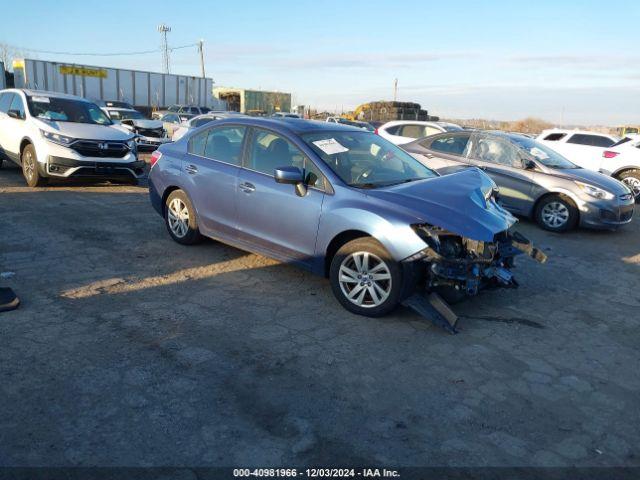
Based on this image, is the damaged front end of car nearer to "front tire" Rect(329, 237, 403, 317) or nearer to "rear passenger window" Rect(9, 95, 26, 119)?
"front tire" Rect(329, 237, 403, 317)

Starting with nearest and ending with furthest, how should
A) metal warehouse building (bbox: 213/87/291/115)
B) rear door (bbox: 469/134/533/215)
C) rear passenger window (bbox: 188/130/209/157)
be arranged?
rear passenger window (bbox: 188/130/209/157), rear door (bbox: 469/134/533/215), metal warehouse building (bbox: 213/87/291/115)

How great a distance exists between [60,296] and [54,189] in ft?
19.4

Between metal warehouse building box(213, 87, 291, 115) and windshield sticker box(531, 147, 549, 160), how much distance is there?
44596mm

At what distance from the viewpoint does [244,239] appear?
5551mm

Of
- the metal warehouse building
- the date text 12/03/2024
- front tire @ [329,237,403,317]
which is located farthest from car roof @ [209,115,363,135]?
the metal warehouse building

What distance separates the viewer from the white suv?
367 inches

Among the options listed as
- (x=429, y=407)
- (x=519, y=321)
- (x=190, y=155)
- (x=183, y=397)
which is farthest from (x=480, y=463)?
(x=190, y=155)

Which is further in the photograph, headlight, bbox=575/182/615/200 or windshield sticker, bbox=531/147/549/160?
windshield sticker, bbox=531/147/549/160

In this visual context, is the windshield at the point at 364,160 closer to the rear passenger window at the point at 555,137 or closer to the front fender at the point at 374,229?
the front fender at the point at 374,229

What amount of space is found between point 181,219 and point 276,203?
1.80 meters

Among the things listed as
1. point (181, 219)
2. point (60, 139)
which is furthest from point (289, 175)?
point (60, 139)

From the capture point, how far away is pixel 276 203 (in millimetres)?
5137

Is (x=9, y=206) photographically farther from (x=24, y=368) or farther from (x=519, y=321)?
(x=519, y=321)

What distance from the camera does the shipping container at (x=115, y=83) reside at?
3472 cm
